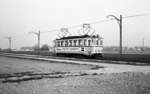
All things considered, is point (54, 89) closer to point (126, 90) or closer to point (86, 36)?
point (126, 90)

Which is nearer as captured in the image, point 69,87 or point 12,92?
point 12,92

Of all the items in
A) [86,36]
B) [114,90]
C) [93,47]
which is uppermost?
[86,36]

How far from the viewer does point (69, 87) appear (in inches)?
256

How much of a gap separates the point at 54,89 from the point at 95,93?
1.52 m

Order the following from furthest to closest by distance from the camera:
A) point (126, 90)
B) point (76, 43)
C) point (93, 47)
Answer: point (76, 43) < point (93, 47) < point (126, 90)

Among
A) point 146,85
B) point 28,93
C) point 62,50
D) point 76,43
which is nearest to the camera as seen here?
point 28,93

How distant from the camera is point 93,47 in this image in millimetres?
22875

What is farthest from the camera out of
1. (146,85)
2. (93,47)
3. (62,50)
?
(62,50)

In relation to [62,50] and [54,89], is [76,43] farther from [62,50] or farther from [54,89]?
[54,89]

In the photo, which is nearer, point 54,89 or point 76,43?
point 54,89

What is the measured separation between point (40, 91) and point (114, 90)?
269 centimetres

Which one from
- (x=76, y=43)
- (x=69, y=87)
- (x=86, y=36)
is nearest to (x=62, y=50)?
(x=76, y=43)

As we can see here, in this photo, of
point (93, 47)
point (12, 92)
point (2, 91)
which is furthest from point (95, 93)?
point (93, 47)

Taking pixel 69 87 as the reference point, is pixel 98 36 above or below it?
above
